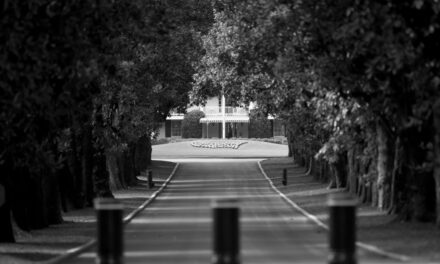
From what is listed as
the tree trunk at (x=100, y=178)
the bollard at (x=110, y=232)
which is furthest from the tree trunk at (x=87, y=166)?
the bollard at (x=110, y=232)

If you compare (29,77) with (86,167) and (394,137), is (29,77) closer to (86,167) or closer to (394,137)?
(394,137)

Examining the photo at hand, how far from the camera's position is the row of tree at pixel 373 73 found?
24062mm

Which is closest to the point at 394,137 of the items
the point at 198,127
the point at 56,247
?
the point at 56,247

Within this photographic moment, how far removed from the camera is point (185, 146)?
119500 mm

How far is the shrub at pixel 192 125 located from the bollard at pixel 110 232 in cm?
11782

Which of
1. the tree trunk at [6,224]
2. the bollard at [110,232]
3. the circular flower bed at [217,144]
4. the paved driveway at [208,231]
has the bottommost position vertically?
the paved driveway at [208,231]

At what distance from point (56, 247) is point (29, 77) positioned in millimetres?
5764

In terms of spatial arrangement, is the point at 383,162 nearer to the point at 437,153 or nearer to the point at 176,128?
the point at 437,153

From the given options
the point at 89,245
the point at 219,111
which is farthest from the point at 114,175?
the point at 219,111

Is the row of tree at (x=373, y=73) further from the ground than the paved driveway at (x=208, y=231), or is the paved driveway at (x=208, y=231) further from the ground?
the row of tree at (x=373, y=73)

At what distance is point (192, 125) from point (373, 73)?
109 m

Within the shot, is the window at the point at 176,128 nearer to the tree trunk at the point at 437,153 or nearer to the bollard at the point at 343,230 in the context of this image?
the tree trunk at the point at 437,153

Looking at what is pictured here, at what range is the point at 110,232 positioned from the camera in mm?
14773

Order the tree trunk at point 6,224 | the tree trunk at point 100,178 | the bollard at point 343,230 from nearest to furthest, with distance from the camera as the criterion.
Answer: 1. the bollard at point 343,230
2. the tree trunk at point 6,224
3. the tree trunk at point 100,178
